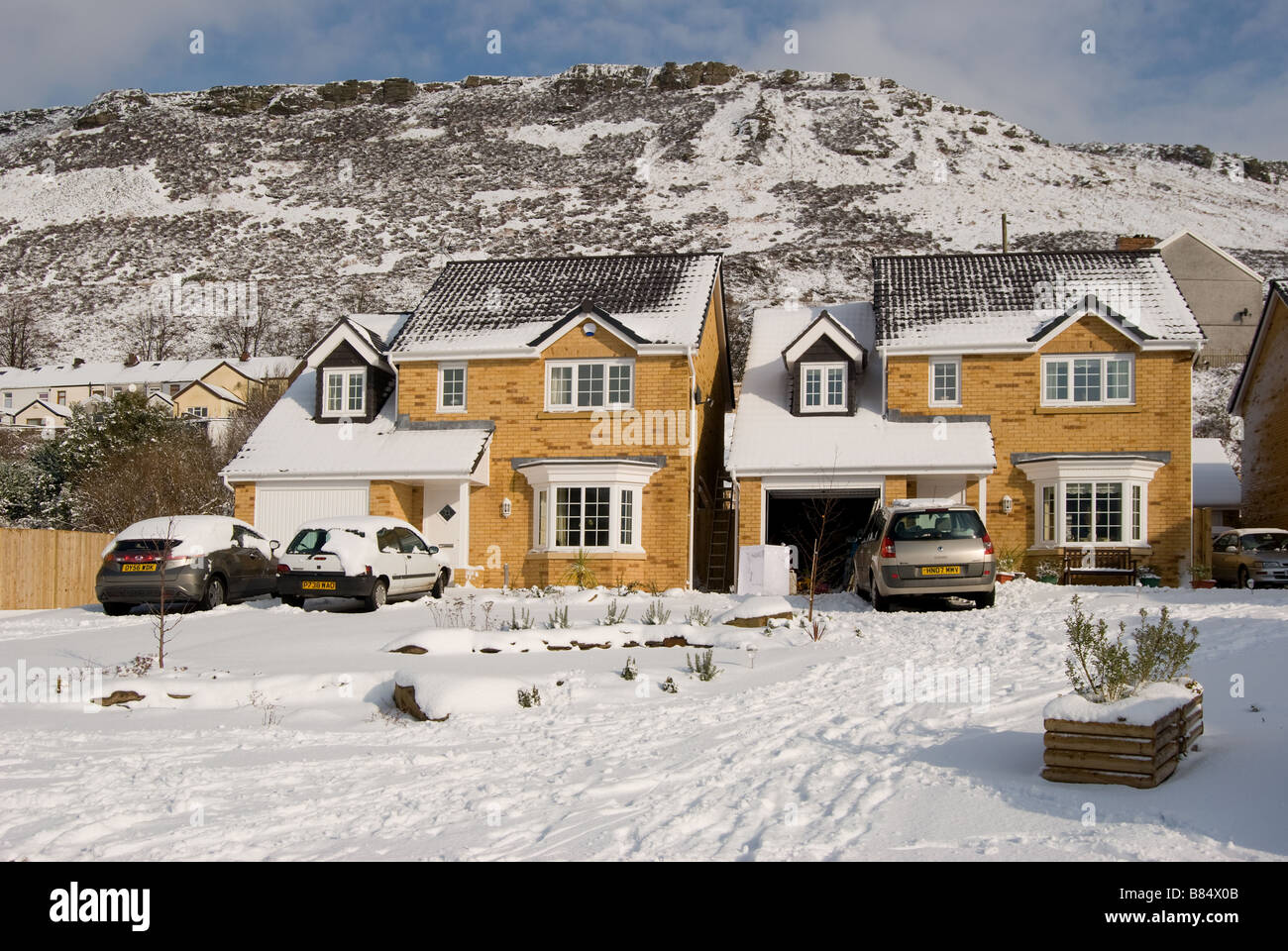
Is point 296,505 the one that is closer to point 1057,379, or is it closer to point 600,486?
point 600,486

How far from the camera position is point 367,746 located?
8.87 m

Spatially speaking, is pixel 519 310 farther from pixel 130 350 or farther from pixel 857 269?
pixel 130 350

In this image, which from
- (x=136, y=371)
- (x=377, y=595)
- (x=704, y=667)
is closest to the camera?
(x=704, y=667)

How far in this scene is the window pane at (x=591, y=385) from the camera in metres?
25.8

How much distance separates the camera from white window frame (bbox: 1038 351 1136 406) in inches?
986

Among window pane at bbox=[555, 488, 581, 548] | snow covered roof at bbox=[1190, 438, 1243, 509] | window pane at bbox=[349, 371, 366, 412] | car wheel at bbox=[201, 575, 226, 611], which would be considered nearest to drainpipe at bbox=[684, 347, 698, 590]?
window pane at bbox=[555, 488, 581, 548]

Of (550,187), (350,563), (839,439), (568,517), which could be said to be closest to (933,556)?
(839,439)

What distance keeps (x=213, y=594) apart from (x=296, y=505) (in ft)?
23.2

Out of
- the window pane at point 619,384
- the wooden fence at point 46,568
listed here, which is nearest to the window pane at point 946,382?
the window pane at point 619,384

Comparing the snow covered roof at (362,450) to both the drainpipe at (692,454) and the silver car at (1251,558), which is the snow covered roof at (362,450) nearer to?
the drainpipe at (692,454)

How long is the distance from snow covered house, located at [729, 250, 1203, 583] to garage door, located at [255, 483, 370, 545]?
8.67 meters

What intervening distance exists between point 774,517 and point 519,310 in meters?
9.82

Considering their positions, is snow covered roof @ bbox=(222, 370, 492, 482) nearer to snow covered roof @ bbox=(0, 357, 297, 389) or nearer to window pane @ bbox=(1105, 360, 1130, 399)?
window pane @ bbox=(1105, 360, 1130, 399)

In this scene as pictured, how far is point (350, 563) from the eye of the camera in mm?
18250
